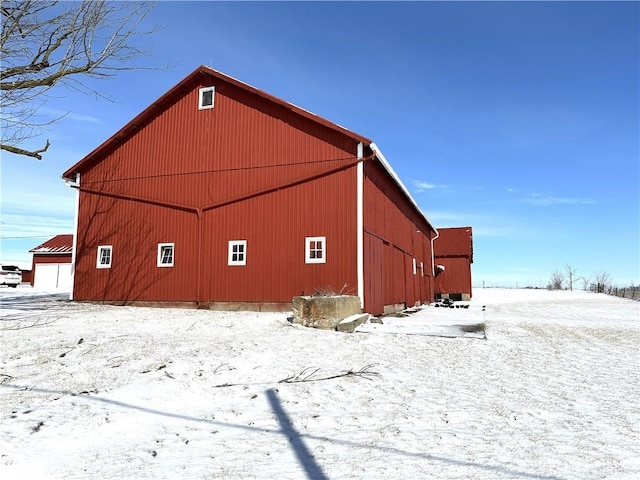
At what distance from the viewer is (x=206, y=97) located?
51.5ft

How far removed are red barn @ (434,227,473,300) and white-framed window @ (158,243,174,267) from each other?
→ 22.7 meters

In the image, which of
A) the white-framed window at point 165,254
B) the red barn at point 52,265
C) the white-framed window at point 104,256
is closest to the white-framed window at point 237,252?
the white-framed window at point 165,254

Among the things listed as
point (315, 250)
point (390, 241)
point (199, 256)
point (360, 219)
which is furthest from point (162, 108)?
point (390, 241)

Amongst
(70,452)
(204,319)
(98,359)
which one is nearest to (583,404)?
(70,452)

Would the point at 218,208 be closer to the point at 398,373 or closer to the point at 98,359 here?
the point at 98,359

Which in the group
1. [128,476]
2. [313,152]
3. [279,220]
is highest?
[313,152]

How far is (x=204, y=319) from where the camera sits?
11.6 m

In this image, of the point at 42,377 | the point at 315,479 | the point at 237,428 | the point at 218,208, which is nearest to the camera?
the point at 315,479

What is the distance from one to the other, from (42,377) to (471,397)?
5.69 meters

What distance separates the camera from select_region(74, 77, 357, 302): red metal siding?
44.4 ft

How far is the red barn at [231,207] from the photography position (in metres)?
13.4

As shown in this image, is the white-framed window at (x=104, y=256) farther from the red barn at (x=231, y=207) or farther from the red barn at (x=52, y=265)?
the red barn at (x=52, y=265)

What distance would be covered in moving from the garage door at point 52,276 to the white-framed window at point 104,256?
60.3ft

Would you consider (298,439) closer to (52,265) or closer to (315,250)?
(315,250)
